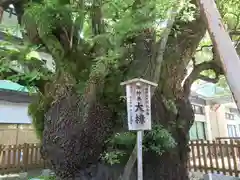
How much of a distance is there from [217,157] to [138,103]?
638 centimetres

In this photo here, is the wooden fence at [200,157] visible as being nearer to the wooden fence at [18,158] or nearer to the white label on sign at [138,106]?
the wooden fence at [18,158]

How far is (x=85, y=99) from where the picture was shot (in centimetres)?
550

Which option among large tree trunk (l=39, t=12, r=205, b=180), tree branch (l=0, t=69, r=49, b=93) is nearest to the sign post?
large tree trunk (l=39, t=12, r=205, b=180)

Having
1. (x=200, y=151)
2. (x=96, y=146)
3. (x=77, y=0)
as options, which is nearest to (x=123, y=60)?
(x=77, y=0)

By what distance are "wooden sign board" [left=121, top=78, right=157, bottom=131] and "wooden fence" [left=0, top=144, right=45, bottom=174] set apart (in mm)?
7353

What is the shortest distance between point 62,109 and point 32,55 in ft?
4.63

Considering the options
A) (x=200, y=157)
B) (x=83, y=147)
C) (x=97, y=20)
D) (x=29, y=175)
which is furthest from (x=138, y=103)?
(x=29, y=175)

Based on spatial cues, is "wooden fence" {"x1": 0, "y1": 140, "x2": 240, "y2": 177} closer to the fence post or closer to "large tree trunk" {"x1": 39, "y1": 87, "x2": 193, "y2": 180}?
the fence post

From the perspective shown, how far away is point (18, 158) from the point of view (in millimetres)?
10133

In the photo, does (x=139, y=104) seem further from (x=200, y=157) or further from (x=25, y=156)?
(x=25, y=156)

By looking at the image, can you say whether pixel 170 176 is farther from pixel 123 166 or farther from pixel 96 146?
pixel 96 146

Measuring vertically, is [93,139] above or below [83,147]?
above

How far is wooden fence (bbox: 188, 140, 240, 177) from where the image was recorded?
891cm

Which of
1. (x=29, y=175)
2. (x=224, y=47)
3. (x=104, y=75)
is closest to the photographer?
(x=224, y=47)
